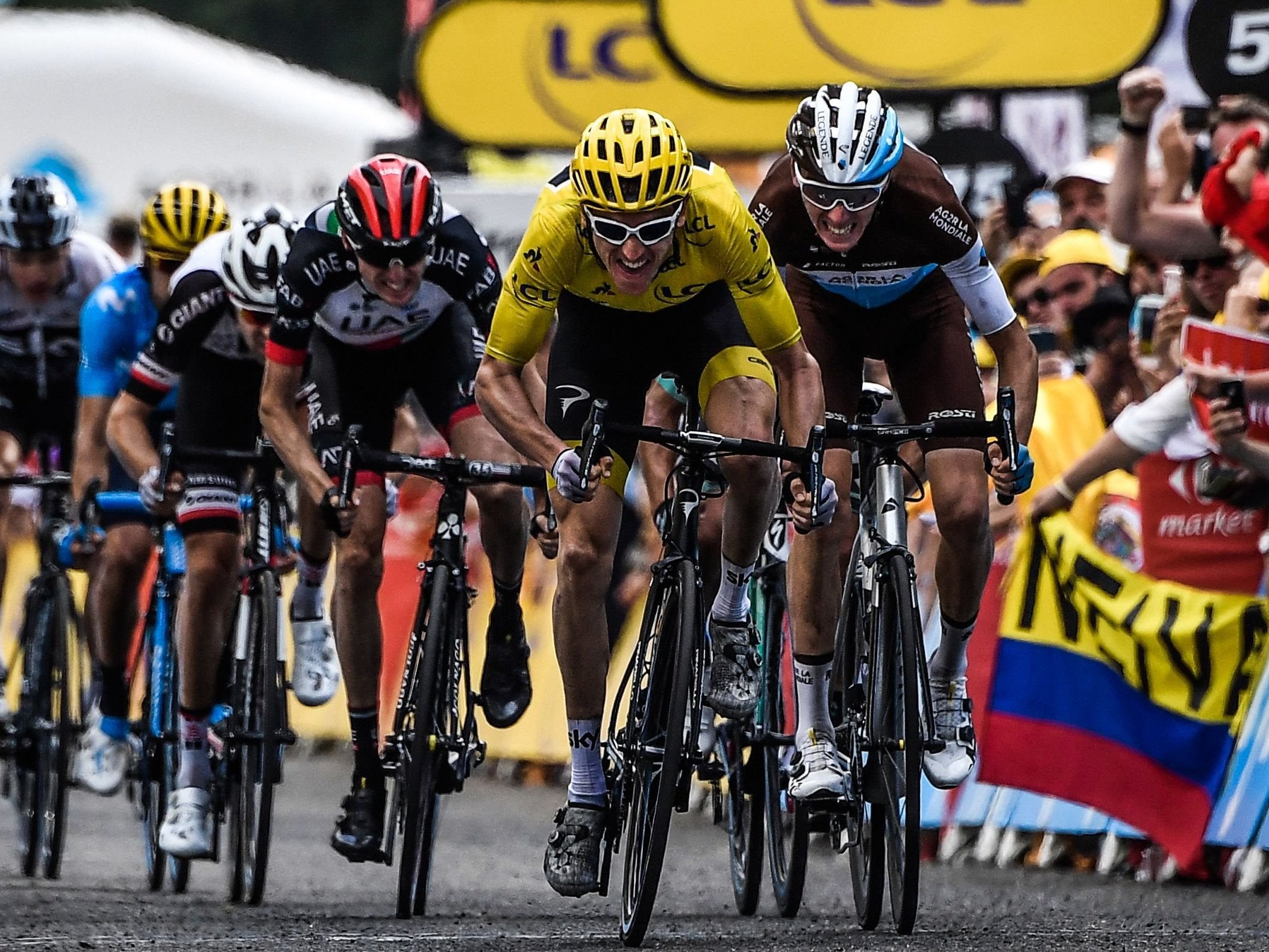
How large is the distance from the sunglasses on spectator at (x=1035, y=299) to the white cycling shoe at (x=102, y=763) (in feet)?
15.7

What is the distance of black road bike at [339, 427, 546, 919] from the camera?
8.21 meters

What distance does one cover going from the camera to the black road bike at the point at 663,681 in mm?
7047

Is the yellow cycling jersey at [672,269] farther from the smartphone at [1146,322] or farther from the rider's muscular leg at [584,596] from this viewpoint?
the smartphone at [1146,322]

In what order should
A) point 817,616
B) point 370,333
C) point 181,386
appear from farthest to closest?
point 181,386
point 370,333
point 817,616

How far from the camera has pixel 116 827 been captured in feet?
43.7

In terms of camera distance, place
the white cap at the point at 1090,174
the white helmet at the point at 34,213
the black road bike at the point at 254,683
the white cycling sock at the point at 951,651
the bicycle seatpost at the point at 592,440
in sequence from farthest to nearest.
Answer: the white cap at the point at 1090,174, the white helmet at the point at 34,213, the black road bike at the point at 254,683, the white cycling sock at the point at 951,651, the bicycle seatpost at the point at 592,440

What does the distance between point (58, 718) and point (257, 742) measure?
2.12m

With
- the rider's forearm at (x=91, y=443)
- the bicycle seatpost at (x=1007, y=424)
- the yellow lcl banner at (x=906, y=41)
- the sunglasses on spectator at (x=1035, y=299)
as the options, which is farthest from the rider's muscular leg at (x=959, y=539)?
the yellow lcl banner at (x=906, y=41)

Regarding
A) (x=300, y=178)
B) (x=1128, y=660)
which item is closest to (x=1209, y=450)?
(x=1128, y=660)

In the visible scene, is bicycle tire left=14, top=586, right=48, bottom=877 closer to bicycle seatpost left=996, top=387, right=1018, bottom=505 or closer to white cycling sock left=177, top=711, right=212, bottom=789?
white cycling sock left=177, top=711, right=212, bottom=789

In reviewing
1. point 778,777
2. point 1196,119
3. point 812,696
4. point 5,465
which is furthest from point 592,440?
point 1196,119

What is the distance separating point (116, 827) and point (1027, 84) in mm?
7041

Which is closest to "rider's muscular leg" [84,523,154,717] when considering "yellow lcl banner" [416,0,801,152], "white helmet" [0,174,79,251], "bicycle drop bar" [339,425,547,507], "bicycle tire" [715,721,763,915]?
"white helmet" [0,174,79,251]

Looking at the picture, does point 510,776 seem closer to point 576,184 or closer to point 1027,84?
point 1027,84
